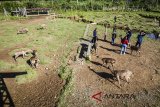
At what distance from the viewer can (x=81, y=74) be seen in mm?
15625

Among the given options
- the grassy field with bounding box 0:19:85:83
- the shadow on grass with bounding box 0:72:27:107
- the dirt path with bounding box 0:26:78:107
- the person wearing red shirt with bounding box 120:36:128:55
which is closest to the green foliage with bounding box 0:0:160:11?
the grassy field with bounding box 0:19:85:83

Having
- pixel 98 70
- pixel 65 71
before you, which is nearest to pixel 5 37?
pixel 65 71

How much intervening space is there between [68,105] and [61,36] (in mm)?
14397

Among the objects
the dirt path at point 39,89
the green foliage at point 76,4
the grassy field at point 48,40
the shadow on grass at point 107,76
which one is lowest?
the dirt path at point 39,89

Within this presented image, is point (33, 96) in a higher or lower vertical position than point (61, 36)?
lower

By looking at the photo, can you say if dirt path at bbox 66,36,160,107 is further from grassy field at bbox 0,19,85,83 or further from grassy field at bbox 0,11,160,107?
grassy field at bbox 0,19,85,83

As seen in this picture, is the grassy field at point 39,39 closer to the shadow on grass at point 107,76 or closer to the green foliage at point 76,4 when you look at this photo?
the shadow on grass at point 107,76

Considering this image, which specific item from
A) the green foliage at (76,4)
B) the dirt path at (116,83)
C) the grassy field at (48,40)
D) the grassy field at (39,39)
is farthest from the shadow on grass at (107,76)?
the green foliage at (76,4)

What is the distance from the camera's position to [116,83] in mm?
14453

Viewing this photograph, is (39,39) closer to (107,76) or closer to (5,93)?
(107,76)

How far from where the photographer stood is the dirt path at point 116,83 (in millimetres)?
12523

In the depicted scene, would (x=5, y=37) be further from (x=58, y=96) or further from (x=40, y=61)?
(x=58, y=96)

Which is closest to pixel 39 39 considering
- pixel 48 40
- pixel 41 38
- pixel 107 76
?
pixel 41 38

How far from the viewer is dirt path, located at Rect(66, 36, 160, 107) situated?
1252 cm
